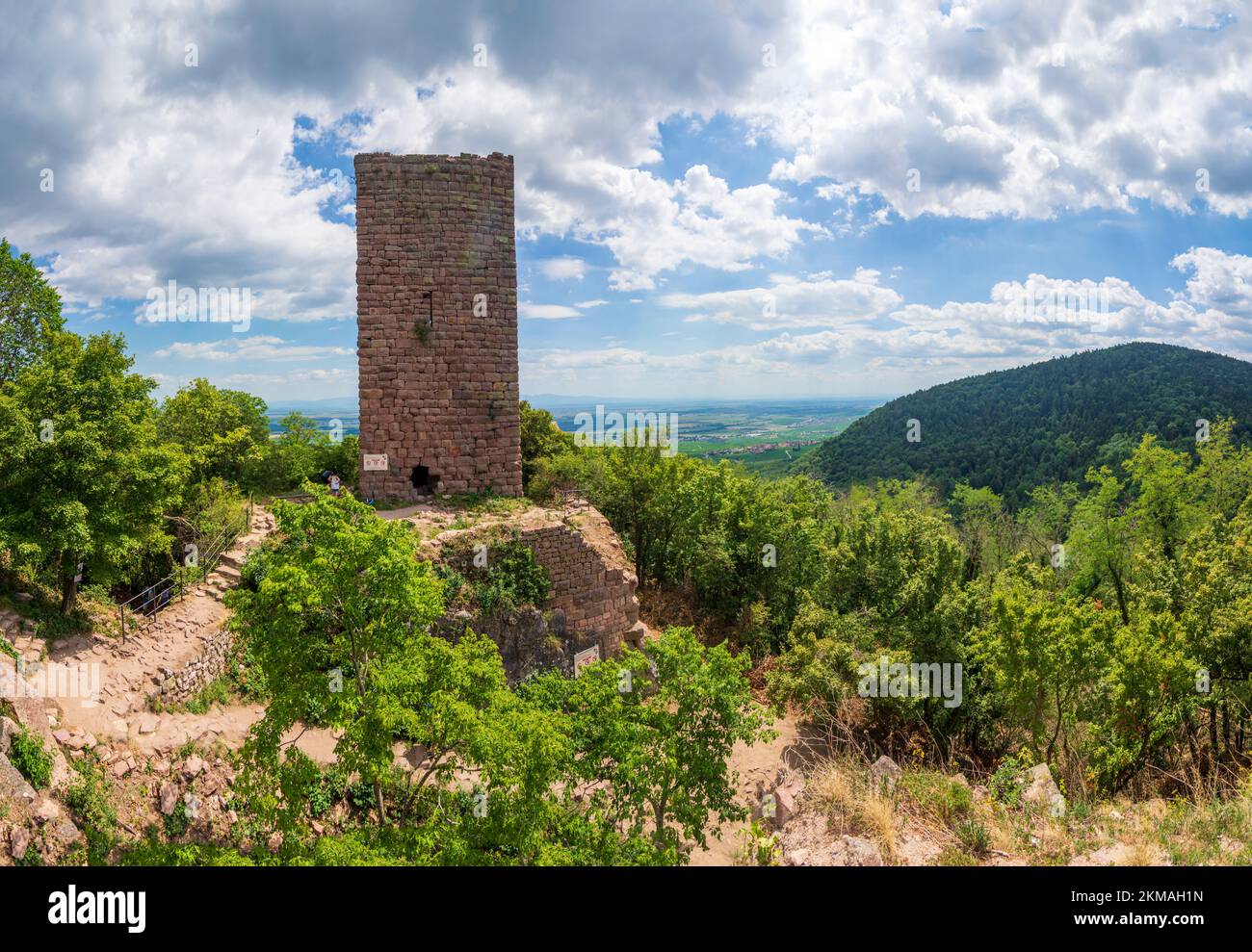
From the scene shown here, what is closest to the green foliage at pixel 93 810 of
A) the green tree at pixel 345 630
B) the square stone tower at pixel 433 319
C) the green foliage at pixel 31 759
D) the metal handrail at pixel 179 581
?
the green foliage at pixel 31 759

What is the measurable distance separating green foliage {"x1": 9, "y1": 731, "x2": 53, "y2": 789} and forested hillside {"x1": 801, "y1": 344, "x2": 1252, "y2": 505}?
54.6 metres

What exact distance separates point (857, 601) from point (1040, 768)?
9133mm

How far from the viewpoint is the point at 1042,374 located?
3282 inches

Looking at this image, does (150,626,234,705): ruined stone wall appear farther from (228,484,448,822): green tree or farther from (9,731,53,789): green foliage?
(228,484,448,822): green tree

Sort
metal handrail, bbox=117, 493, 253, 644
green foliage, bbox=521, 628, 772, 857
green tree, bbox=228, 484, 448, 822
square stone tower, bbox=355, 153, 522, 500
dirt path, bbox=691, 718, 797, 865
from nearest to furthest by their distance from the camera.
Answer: green tree, bbox=228, 484, 448, 822 → green foliage, bbox=521, 628, 772, 857 → metal handrail, bbox=117, 493, 253, 644 → dirt path, bbox=691, 718, 797, 865 → square stone tower, bbox=355, 153, 522, 500

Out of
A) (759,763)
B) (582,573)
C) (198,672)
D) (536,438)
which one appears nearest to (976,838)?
(759,763)

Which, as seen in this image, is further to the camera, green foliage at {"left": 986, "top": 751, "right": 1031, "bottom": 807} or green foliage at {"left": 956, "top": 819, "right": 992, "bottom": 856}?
green foliage at {"left": 986, "top": 751, "right": 1031, "bottom": 807}

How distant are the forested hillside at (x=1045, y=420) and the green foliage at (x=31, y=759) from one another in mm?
54635

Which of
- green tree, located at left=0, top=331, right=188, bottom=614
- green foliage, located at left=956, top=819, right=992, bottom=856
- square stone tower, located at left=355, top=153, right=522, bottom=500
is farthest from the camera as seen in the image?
square stone tower, located at left=355, top=153, right=522, bottom=500

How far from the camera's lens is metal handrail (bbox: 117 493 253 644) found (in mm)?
13781

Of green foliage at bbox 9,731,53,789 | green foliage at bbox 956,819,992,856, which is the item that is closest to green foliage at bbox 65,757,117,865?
green foliage at bbox 9,731,53,789

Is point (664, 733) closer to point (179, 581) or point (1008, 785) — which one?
point (1008, 785)
